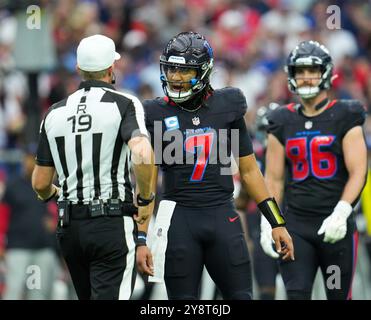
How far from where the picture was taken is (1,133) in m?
13.2

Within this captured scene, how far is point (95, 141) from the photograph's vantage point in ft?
21.3

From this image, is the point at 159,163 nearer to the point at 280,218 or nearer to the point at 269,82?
the point at 280,218

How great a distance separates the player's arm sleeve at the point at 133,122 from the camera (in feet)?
21.0

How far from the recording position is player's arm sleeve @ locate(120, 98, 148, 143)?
640 centimetres

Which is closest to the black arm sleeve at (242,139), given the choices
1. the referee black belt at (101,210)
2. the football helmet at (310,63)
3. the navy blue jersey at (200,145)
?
the navy blue jersey at (200,145)

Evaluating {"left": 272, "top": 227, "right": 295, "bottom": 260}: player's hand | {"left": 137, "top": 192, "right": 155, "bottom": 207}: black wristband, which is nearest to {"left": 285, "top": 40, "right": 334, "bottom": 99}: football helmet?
{"left": 272, "top": 227, "right": 295, "bottom": 260}: player's hand

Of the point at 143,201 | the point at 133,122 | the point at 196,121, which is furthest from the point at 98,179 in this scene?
the point at 196,121

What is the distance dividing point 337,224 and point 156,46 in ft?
26.1

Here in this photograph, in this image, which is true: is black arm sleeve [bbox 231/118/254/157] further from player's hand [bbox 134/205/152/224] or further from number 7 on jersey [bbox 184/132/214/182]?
player's hand [bbox 134/205/152/224]

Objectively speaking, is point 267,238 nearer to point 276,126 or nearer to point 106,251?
point 276,126

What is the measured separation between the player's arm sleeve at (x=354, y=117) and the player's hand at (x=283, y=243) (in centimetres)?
123

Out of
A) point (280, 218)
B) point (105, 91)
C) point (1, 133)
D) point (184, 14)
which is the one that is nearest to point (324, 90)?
point (280, 218)

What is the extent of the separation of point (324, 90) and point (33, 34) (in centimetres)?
475

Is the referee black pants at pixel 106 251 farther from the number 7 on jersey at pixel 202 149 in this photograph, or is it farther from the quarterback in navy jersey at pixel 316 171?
the quarterback in navy jersey at pixel 316 171
